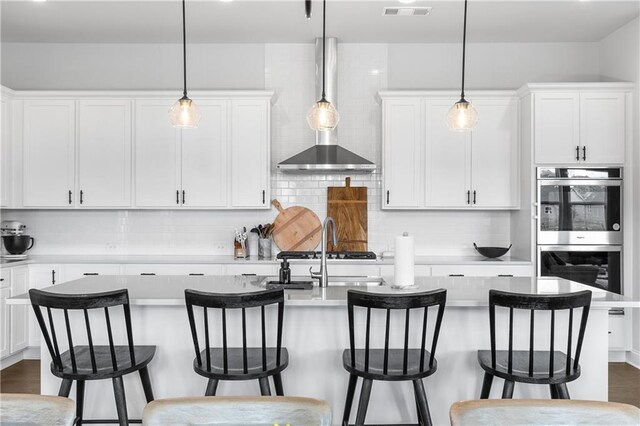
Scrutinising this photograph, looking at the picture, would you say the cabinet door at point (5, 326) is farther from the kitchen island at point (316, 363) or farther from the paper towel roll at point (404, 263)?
the paper towel roll at point (404, 263)

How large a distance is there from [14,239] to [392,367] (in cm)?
401

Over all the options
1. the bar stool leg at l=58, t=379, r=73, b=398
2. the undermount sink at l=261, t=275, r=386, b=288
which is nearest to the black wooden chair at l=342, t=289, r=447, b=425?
the undermount sink at l=261, t=275, r=386, b=288

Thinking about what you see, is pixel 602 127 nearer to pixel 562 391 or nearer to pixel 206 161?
pixel 562 391

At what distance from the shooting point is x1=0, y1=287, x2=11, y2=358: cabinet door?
4156 millimetres

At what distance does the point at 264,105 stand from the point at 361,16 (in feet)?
4.02

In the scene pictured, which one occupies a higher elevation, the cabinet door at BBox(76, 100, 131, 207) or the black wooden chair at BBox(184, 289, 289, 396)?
the cabinet door at BBox(76, 100, 131, 207)

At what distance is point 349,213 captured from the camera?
17.0 feet

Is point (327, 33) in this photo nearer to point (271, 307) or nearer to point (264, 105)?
point (264, 105)

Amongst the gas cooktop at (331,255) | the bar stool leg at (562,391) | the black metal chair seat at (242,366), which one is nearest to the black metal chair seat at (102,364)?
the black metal chair seat at (242,366)

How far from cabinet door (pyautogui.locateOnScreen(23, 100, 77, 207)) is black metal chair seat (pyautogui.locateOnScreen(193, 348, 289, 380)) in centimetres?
324

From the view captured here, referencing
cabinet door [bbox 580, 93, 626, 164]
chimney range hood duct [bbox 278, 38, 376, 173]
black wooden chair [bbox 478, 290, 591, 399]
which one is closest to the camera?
black wooden chair [bbox 478, 290, 591, 399]

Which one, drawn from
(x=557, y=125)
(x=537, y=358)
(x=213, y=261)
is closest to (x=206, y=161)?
(x=213, y=261)

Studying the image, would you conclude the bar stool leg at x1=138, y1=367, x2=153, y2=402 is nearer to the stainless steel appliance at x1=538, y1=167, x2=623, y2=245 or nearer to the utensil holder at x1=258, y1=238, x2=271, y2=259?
the utensil holder at x1=258, y1=238, x2=271, y2=259

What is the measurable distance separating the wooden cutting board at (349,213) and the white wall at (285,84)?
0.27 feet
